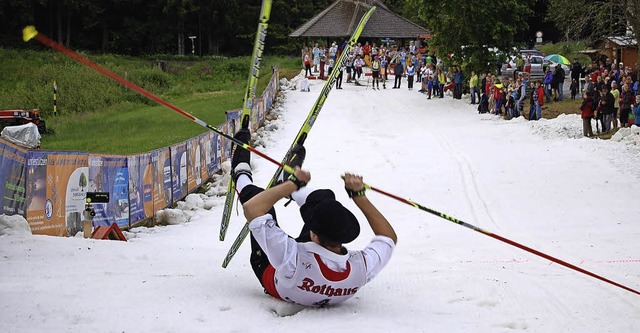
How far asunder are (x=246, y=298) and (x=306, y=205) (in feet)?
3.21

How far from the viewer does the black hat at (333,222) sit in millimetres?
6023

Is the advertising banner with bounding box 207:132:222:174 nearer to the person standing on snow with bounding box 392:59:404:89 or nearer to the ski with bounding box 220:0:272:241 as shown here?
the ski with bounding box 220:0:272:241

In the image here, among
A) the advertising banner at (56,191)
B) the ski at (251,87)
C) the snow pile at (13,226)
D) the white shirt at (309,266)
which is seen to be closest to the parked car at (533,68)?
the advertising banner at (56,191)

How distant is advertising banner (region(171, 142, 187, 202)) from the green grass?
525 cm

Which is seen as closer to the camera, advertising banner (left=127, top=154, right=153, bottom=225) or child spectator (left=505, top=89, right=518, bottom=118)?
advertising banner (left=127, top=154, right=153, bottom=225)

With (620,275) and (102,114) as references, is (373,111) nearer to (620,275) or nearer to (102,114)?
(102,114)

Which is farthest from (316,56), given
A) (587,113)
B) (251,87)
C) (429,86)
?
(251,87)

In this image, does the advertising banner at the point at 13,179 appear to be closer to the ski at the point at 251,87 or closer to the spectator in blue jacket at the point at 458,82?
the ski at the point at 251,87

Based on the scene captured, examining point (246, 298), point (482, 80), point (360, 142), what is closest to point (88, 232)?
point (246, 298)

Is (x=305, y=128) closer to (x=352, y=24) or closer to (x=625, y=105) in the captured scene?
(x=625, y=105)

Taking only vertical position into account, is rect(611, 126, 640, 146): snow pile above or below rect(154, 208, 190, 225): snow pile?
above

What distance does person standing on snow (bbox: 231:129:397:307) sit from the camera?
6.12 m

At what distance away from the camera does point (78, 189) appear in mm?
12797

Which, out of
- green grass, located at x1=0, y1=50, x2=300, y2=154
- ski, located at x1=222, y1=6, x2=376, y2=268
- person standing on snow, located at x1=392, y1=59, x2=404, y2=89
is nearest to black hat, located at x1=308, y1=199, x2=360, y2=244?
ski, located at x1=222, y1=6, x2=376, y2=268
